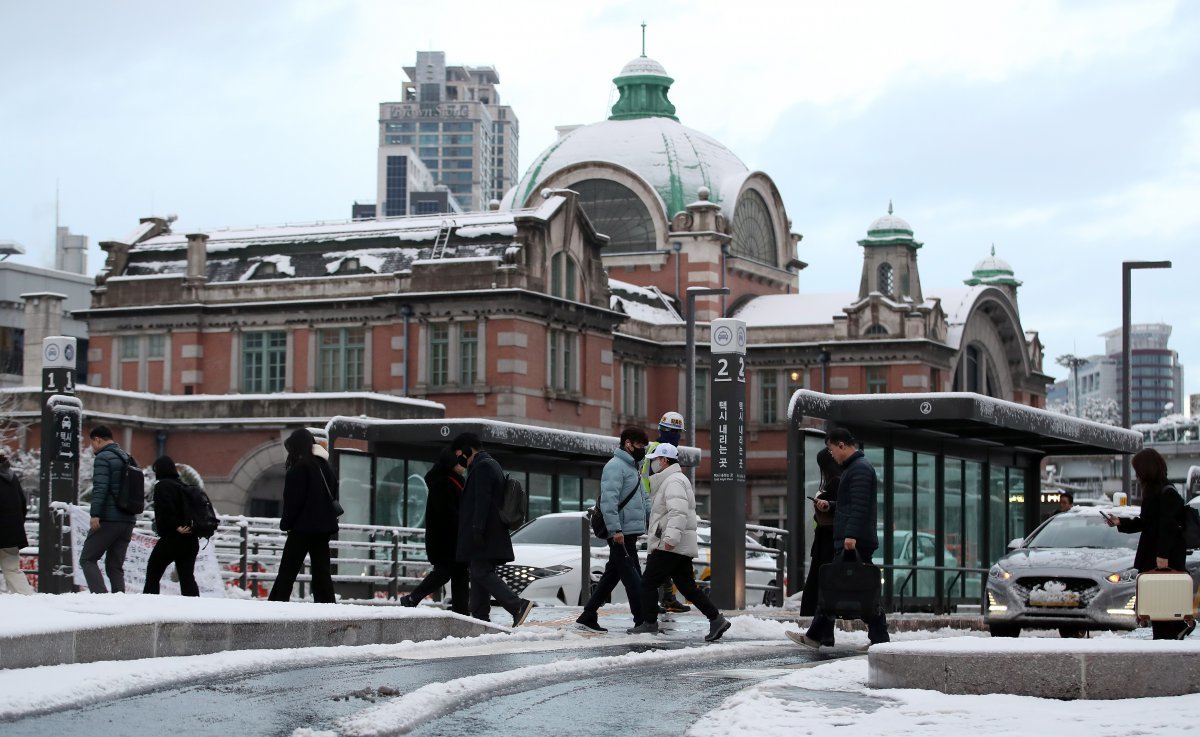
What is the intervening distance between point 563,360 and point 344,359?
593 cm

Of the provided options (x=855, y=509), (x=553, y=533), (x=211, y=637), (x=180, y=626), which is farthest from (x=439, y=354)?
(x=180, y=626)

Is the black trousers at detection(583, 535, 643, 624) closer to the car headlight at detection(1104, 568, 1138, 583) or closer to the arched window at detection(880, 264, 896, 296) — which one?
the car headlight at detection(1104, 568, 1138, 583)

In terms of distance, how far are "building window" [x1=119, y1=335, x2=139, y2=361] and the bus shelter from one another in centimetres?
3255

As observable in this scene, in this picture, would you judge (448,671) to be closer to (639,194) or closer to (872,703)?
(872,703)

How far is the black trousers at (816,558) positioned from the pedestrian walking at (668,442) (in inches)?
58.0

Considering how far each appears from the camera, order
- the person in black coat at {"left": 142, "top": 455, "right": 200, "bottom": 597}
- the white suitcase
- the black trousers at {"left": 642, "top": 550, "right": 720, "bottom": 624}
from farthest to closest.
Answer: the person in black coat at {"left": 142, "top": 455, "right": 200, "bottom": 597}, the black trousers at {"left": 642, "top": 550, "right": 720, "bottom": 624}, the white suitcase

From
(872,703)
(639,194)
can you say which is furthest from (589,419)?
(872,703)

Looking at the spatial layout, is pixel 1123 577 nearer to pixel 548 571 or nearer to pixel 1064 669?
pixel 548 571

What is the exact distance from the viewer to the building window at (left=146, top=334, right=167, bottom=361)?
5678 centimetres

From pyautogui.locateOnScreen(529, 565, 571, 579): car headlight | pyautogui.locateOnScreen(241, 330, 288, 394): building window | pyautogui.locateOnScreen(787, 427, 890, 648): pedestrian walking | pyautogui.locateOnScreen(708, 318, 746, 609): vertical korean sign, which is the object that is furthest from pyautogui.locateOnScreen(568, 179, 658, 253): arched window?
pyautogui.locateOnScreen(787, 427, 890, 648): pedestrian walking

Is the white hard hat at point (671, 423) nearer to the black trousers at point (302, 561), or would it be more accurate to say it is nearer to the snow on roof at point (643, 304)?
the black trousers at point (302, 561)

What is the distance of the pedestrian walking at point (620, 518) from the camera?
1753 cm

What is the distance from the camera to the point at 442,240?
54812mm

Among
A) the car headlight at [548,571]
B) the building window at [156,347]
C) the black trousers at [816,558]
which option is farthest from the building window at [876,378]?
the black trousers at [816,558]
